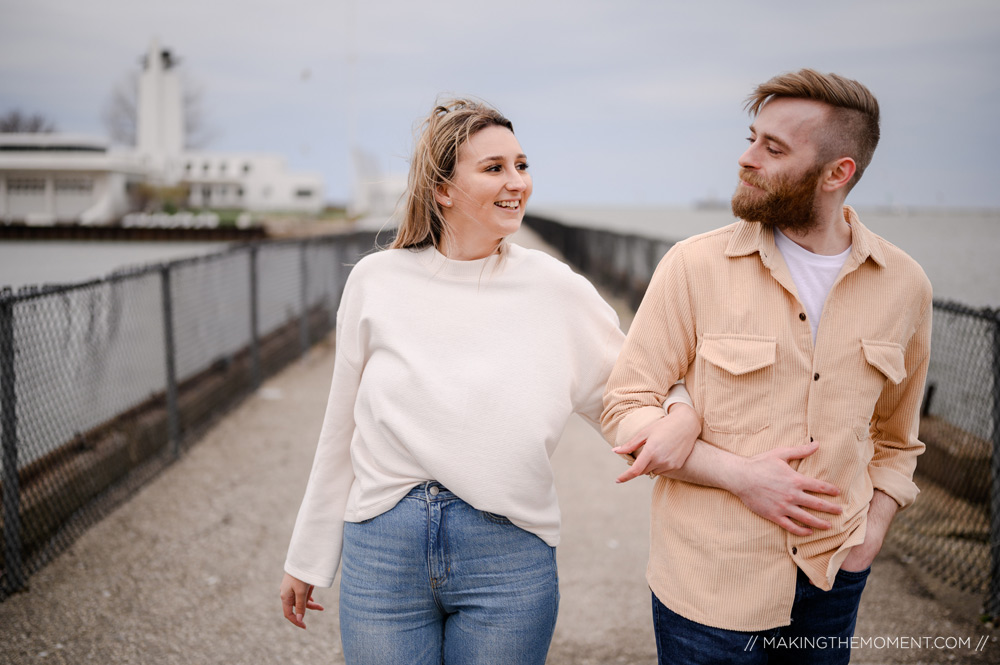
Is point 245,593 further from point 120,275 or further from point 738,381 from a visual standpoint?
point 738,381

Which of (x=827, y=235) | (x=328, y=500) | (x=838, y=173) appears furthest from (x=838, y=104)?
(x=328, y=500)

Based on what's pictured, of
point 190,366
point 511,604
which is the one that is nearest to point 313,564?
point 511,604

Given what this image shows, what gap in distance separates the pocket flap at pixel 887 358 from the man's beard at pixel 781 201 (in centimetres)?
32

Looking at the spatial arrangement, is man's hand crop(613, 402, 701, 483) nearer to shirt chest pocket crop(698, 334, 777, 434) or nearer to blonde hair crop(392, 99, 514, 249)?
shirt chest pocket crop(698, 334, 777, 434)

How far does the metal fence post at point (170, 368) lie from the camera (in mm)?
6199

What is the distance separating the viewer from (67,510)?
15.2 feet

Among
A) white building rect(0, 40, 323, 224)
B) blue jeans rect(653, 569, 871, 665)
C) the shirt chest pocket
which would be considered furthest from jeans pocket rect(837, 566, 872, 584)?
white building rect(0, 40, 323, 224)

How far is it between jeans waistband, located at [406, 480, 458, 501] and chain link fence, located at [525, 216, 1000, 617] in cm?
322

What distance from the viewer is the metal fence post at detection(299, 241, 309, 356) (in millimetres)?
10688

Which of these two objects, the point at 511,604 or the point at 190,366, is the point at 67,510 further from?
the point at 511,604

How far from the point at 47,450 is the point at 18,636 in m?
1.40

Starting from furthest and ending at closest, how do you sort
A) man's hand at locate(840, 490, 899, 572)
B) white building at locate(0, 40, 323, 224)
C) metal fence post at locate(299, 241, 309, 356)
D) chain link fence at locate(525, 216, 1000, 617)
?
white building at locate(0, 40, 323, 224), metal fence post at locate(299, 241, 309, 356), chain link fence at locate(525, 216, 1000, 617), man's hand at locate(840, 490, 899, 572)

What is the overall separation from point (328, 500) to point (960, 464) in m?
4.51

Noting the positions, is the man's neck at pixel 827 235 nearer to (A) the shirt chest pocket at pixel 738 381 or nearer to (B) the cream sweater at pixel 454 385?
(A) the shirt chest pocket at pixel 738 381
